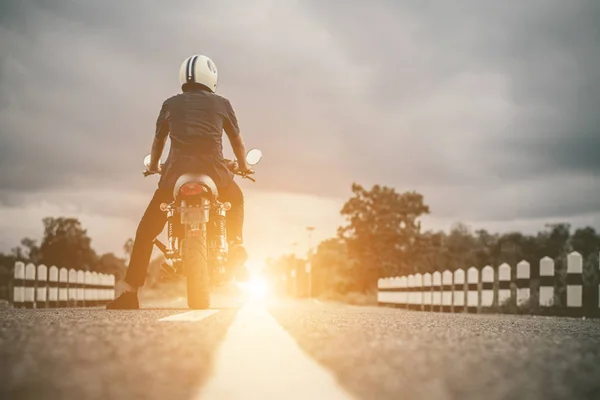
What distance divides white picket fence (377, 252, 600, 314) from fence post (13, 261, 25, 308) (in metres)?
10.0

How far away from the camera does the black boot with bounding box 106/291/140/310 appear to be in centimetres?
814

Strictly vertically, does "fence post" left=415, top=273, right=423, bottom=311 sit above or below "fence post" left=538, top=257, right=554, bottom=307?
below

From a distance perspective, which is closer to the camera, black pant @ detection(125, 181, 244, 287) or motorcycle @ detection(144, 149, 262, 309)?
motorcycle @ detection(144, 149, 262, 309)

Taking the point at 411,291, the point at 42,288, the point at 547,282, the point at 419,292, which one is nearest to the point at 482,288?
the point at 547,282

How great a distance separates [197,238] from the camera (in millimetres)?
7551

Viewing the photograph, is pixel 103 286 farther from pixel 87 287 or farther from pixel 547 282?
pixel 547 282

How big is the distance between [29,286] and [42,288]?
754mm

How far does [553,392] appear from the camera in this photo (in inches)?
93.7

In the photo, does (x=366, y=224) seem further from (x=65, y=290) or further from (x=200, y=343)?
(x=200, y=343)

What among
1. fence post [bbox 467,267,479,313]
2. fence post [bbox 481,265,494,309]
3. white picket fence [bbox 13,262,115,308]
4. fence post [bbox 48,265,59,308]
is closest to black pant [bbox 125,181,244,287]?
white picket fence [bbox 13,262,115,308]

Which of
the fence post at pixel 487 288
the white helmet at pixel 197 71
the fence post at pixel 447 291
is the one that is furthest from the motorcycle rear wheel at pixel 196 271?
the fence post at pixel 447 291

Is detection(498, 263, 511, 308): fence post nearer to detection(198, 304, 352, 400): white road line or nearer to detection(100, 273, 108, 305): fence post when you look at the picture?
detection(100, 273, 108, 305): fence post

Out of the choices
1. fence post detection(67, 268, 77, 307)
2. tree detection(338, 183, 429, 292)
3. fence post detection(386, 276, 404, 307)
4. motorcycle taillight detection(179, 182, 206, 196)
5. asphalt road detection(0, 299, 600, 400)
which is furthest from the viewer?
tree detection(338, 183, 429, 292)

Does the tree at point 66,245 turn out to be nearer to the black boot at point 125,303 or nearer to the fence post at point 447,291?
the fence post at point 447,291
